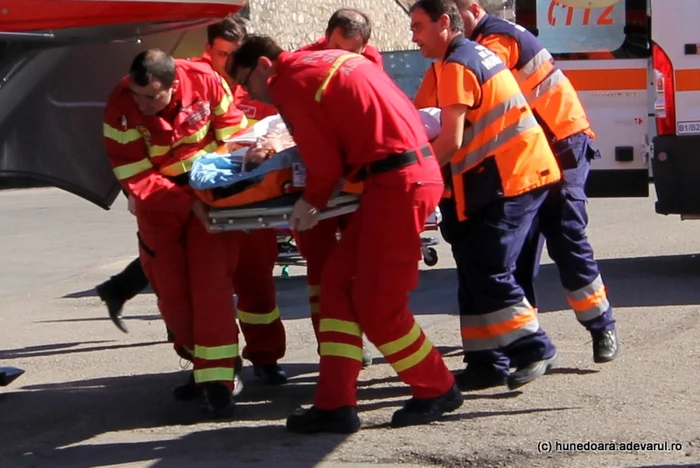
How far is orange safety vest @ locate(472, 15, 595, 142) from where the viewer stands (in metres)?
6.08

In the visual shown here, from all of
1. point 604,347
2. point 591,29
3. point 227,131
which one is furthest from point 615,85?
point 227,131

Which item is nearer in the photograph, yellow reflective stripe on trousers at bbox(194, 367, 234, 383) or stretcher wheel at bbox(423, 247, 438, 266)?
yellow reflective stripe on trousers at bbox(194, 367, 234, 383)

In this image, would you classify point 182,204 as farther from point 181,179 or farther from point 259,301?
point 259,301

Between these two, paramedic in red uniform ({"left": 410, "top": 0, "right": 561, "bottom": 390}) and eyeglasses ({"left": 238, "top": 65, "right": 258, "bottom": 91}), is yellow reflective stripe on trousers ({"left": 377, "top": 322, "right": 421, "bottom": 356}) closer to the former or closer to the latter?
paramedic in red uniform ({"left": 410, "top": 0, "right": 561, "bottom": 390})

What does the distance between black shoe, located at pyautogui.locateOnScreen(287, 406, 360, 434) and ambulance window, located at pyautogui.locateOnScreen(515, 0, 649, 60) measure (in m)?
4.66

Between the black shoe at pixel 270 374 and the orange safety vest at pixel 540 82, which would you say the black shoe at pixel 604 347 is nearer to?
the orange safety vest at pixel 540 82

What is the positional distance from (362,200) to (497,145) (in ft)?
2.64

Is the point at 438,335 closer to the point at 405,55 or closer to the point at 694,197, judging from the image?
the point at 694,197

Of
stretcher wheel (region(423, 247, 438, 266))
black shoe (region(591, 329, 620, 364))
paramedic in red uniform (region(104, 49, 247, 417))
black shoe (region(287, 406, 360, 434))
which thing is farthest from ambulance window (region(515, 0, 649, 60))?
black shoe (region(287, 406, 360, 434))

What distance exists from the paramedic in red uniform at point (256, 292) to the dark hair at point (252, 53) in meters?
1.11

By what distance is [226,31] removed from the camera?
6371mm

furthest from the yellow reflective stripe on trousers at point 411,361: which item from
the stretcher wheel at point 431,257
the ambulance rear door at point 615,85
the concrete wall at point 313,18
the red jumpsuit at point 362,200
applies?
the concrete wall at point 313,18

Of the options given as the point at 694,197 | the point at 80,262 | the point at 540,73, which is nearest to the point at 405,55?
the point at 80,262

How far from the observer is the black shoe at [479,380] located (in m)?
5.96
